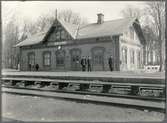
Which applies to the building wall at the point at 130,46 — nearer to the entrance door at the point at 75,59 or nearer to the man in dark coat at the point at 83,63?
the man in dark coat at the point at 83,63

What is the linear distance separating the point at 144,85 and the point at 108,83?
88cm

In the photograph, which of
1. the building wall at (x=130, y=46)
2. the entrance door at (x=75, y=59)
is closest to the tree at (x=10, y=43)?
the entrance door at (x=75, y=59)

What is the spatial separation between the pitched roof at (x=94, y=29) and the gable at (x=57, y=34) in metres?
0.10

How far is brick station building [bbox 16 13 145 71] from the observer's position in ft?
11.6

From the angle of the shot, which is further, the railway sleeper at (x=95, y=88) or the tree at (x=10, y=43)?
the railway sleeper at (x=95, y=88)

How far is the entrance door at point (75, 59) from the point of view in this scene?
144 inches

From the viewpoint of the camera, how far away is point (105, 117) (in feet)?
10.4

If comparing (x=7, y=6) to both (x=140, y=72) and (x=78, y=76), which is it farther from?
(x=140, y=72)

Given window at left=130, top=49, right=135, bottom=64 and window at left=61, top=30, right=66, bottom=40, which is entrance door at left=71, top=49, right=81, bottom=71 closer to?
window at left=61, top=30, right=66, bottom=40

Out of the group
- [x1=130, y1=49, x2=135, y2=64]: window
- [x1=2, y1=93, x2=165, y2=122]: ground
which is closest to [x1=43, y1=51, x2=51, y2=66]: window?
[x1=2, y1=93, x2=165, y2=122]: ground

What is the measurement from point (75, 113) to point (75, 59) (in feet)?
3.23

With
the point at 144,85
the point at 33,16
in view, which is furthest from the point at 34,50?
the point at 144,85

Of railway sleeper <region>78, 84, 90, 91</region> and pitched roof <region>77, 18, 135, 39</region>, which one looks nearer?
pitched roof <region>77, 18, 135, 39</region>

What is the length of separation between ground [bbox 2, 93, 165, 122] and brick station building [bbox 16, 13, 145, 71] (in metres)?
0.75
